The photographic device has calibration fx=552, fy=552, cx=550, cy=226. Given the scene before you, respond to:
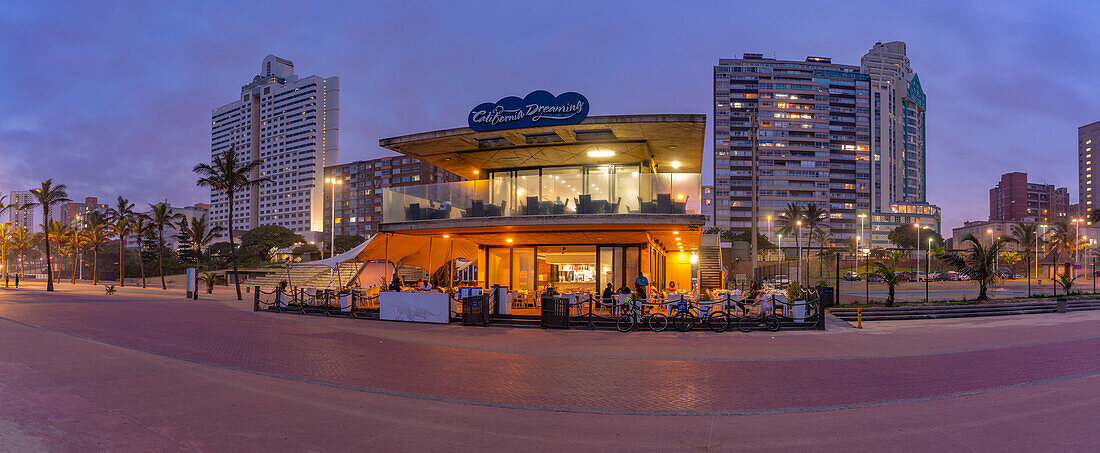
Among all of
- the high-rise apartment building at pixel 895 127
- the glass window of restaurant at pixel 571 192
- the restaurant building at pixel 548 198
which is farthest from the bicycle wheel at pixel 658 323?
the high-rise apartment building at pixel 895 127

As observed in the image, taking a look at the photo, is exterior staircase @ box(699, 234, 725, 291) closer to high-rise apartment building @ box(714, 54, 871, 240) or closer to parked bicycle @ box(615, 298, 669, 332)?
parked bicycle @ box(615, 298, 669, 332)

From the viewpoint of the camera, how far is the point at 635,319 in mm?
16531

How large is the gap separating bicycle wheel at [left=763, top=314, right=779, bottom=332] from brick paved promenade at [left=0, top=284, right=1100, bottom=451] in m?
1.39

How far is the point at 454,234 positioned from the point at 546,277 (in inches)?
171

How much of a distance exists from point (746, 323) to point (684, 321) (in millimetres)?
1865

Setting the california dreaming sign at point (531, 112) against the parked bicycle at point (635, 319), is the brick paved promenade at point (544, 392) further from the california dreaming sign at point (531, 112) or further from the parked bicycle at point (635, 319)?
the california dreaming sign at point (531, 112)

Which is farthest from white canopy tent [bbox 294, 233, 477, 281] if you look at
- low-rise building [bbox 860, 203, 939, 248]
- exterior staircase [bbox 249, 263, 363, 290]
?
low-rise building [bbox 860, 203, 939, 248]

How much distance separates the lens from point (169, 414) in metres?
6.88

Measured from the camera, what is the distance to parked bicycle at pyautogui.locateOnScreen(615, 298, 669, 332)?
1633 centimetres

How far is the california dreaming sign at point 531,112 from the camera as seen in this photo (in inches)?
760

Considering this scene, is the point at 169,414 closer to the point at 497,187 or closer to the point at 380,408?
the point at 380,408

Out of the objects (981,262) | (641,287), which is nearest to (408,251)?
(641,287)

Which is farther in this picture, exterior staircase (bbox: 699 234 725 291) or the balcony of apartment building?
exterior staircase (bbox: 699 234 725 291)

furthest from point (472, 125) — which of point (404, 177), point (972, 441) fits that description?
point (404, 177)
